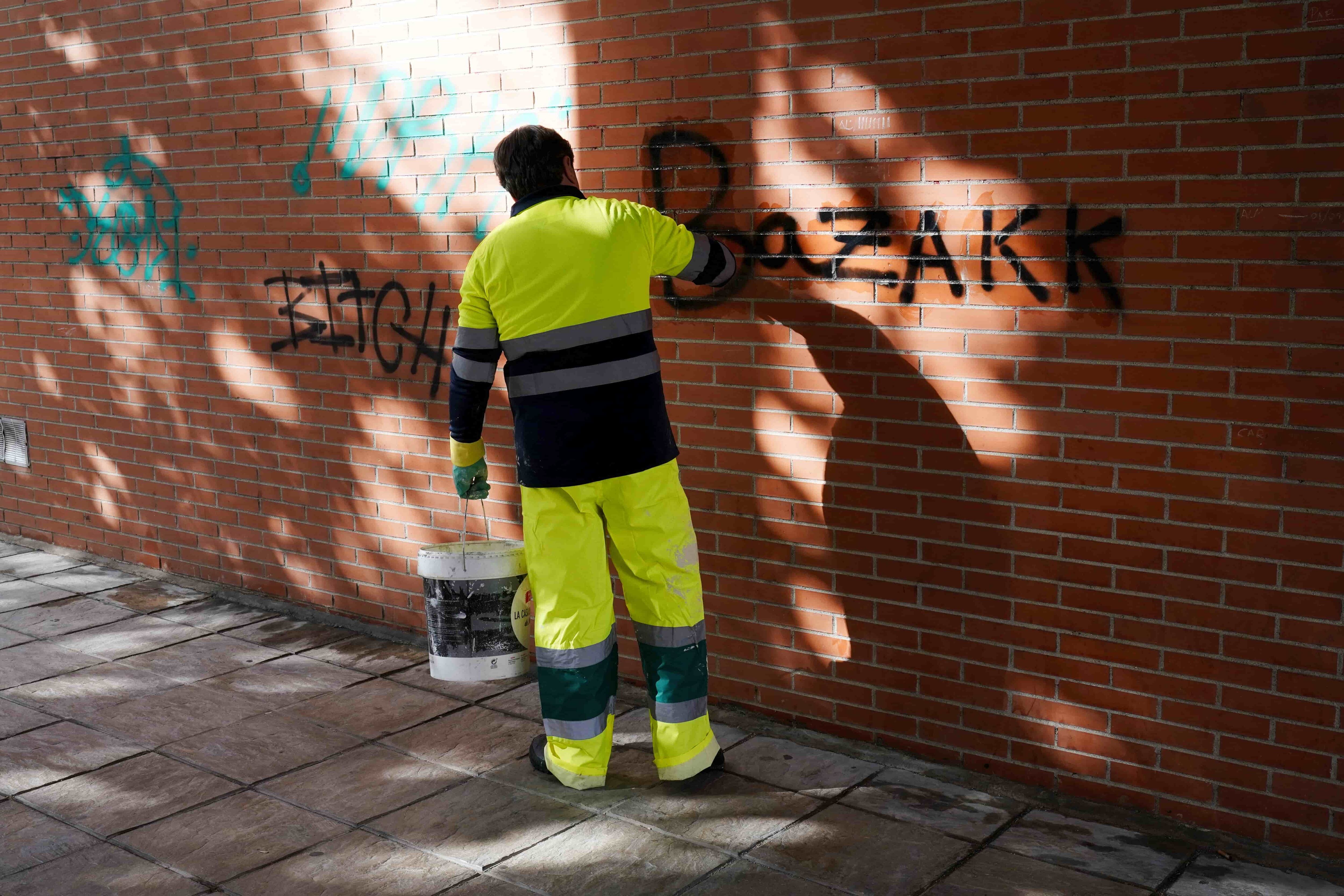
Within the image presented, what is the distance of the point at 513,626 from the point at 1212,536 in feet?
7.75

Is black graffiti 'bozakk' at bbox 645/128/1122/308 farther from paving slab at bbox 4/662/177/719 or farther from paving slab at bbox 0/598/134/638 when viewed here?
paving slab at bbox 0/598/134/638

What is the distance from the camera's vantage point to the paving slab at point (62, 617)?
5.87 meters

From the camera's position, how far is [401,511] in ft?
18.4

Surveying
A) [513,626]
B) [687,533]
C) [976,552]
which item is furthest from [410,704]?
[976,552]

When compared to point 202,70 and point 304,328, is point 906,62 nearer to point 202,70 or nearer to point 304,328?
point 304,328

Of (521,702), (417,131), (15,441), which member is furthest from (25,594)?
(417,131)

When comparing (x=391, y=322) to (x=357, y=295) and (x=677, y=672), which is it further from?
(x=677, y=672)

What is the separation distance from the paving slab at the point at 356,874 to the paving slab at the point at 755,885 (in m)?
0.71

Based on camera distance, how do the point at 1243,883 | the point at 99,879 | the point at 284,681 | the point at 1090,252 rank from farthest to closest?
the point at 284,681 < the point at 1090,252 < the point at 99,879 < the point at 1243,883

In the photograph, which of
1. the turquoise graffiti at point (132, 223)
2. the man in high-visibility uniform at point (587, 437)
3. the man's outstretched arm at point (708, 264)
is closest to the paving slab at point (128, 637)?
the turquoise graffiti at point (132, 223)

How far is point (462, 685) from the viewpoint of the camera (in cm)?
504

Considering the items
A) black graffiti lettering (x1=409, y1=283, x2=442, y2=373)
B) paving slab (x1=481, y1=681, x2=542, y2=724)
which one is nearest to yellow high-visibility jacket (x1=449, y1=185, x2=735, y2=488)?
paving slab (x1=481, y1=681, x2=542, y2=724)

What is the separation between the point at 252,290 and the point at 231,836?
10.2ft

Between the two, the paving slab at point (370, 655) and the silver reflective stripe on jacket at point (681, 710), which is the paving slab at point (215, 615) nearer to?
the paving slab at point (370, 655)
